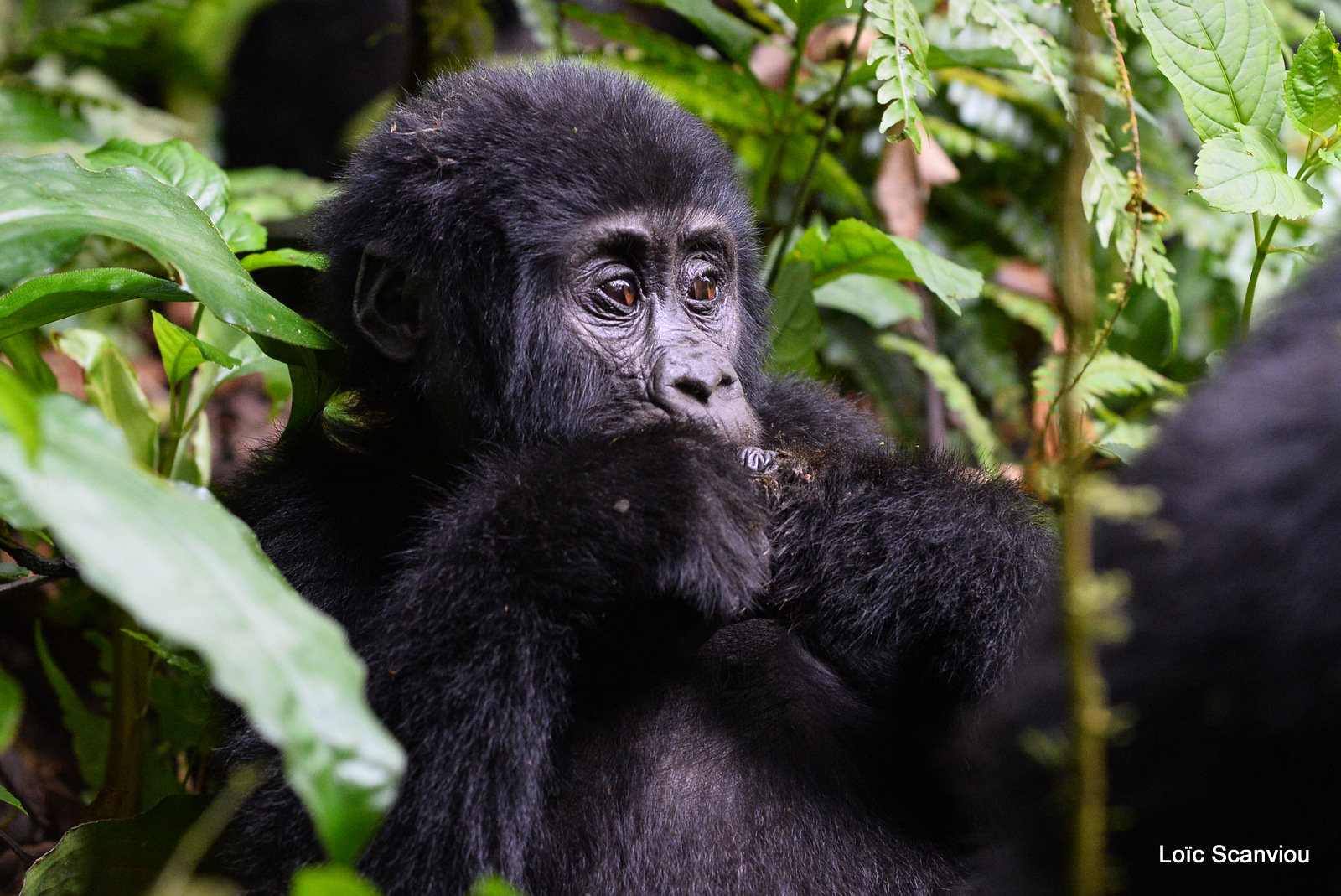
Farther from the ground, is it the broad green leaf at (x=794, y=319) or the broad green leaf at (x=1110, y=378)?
the broad green leaf at (x=1110, y=378)

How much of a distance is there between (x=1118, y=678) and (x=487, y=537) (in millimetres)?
1038

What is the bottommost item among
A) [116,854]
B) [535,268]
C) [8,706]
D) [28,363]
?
[116,854]

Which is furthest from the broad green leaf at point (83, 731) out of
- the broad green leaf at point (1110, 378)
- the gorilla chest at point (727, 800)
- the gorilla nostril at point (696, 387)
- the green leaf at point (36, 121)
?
the broad green leaf at point (1110, 378)

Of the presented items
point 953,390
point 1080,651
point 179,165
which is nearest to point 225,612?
point 1080,651

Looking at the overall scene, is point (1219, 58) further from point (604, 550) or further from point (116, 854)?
point (116, 854)

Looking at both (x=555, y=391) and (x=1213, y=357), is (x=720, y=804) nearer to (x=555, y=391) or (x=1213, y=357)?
(x=555, y=391)

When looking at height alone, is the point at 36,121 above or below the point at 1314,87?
below

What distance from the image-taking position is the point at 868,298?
357 centimetres

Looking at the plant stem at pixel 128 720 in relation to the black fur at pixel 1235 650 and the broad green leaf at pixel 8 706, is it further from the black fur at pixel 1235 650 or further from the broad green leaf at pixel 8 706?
the black fur at pixel 1235 650

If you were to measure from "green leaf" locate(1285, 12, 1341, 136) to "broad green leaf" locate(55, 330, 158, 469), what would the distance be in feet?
8.60

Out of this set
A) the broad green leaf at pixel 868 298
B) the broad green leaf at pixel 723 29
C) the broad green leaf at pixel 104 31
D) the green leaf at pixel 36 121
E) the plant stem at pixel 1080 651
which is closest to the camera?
the plant stem at pixel 1080 651

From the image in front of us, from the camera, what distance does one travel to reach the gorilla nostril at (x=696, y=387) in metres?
2.25

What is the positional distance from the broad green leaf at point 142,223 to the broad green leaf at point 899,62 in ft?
4.15

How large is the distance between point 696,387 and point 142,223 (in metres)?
1.04
